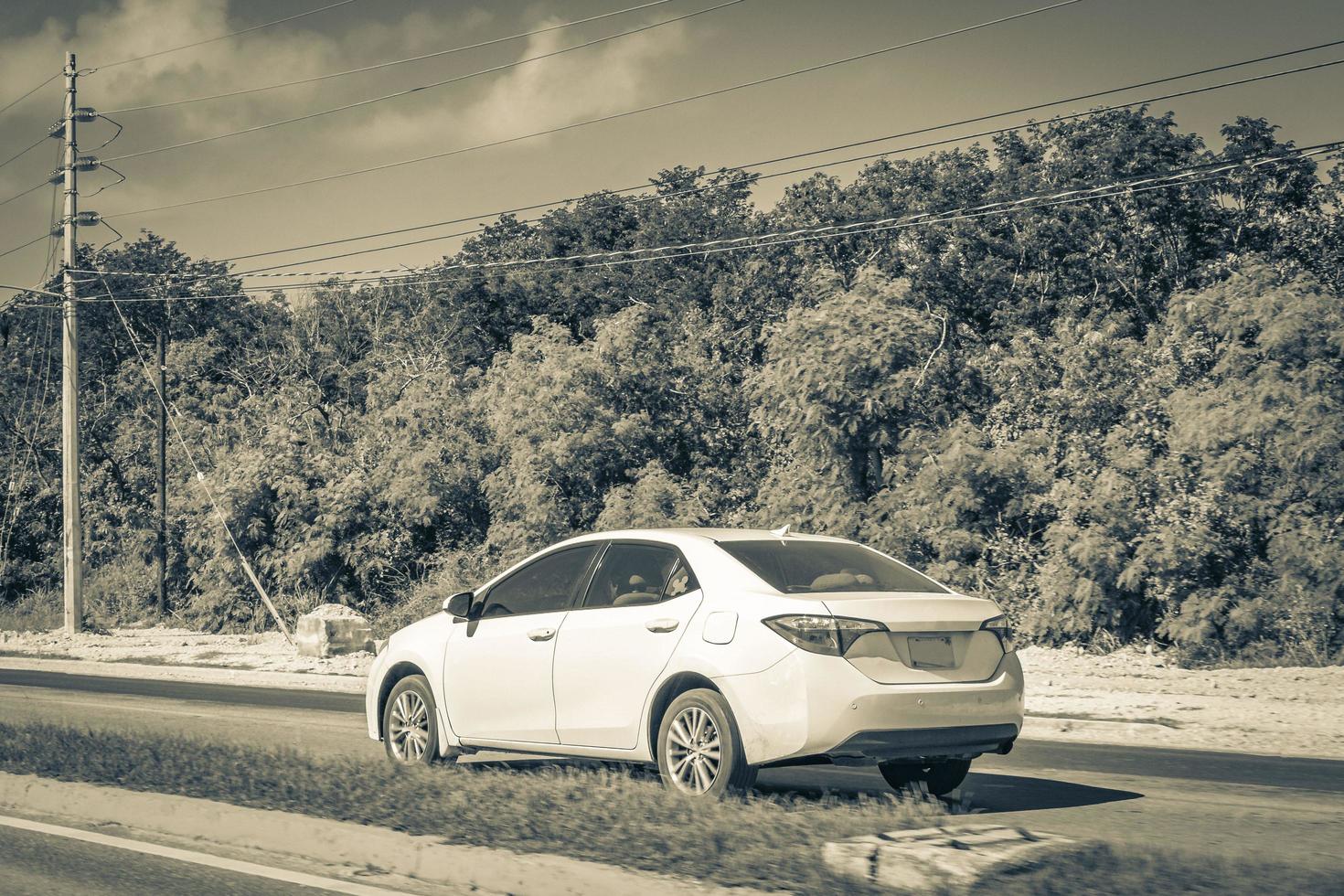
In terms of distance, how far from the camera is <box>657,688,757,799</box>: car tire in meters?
7.76

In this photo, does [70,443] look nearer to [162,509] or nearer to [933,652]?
[162,509]

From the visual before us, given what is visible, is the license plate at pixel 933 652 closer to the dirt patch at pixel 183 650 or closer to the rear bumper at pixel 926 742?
the rear bumper at pixel 926 742

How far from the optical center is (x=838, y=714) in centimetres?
750

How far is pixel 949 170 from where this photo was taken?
4316 cm

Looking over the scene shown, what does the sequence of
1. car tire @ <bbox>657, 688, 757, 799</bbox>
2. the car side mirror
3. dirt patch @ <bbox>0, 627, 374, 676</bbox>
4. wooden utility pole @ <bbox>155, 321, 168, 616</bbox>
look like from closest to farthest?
car tire @ <bbox>657, 688, 757, 799</bbox> < the car side mirror < dirt patch @ <bbox>0, 627, 374, 676</bbox> < wooden utility pole @ <bbox>155, 321, 168, 616</bbox>

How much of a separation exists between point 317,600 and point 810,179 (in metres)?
22.4

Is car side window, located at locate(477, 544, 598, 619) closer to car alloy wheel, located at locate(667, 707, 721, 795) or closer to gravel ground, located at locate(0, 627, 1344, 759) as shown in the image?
car alloy wheel, located at locate(667, 707, 721, 795)

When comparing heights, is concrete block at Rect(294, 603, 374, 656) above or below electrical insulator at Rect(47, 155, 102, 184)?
below

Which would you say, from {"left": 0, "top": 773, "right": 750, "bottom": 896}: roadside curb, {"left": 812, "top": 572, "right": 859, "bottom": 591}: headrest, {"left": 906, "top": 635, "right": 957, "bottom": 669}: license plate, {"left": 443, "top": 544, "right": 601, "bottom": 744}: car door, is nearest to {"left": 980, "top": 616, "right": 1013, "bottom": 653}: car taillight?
{"left": 906, "top": 635, "right": 957, "bottom": 669}: license plate

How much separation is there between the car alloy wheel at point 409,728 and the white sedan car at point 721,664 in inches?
1.0

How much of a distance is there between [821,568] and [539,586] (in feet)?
7.58

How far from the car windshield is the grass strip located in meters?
1.24

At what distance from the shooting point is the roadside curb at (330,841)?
594cm

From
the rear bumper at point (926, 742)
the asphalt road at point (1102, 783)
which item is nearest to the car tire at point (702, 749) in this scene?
the rear bumper at point (926, 742)
